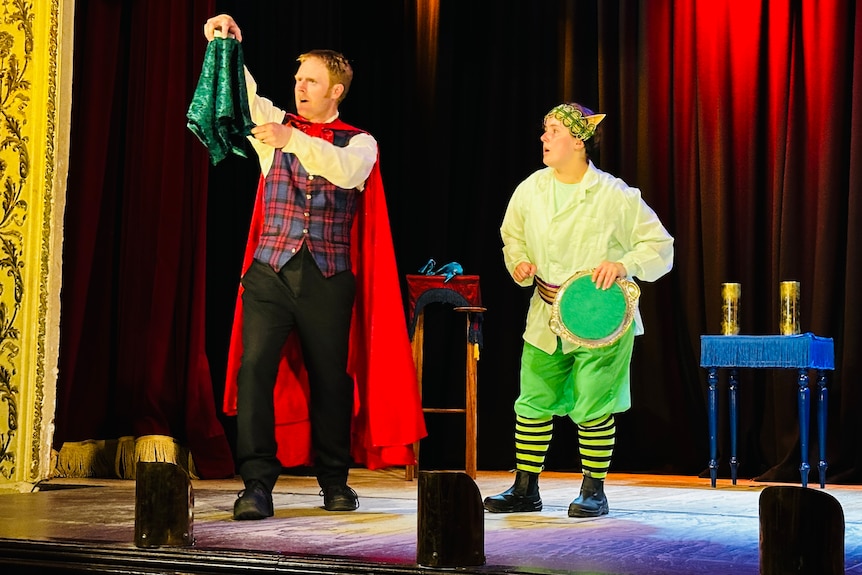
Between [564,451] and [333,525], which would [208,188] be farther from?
[333,525]

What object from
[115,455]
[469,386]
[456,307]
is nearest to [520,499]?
[469,386]

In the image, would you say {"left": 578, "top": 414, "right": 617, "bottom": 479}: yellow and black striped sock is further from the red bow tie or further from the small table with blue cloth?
the small table with blue cloth

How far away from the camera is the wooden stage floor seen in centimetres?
223

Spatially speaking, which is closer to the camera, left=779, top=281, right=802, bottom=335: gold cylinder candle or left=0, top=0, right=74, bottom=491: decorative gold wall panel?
left=0, top=0, right=74, bottom=491: decorative gold wall panel

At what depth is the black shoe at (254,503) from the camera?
121 inches

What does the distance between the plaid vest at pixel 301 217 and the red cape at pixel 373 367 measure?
172 mm

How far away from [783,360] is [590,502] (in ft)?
6.46

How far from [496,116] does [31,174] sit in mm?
2944

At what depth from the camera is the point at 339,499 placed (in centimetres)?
335

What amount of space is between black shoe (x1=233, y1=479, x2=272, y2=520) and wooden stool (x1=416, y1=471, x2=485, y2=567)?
987 millimetres

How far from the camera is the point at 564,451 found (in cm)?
613

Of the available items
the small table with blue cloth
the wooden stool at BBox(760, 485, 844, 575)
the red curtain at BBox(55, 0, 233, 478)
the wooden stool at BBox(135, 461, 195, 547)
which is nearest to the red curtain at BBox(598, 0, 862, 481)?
the small table with blue cloth

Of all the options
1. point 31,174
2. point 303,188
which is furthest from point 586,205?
point 31,174

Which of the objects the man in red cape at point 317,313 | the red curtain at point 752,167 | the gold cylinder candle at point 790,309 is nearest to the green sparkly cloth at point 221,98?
the man in red cape at point 317,313
